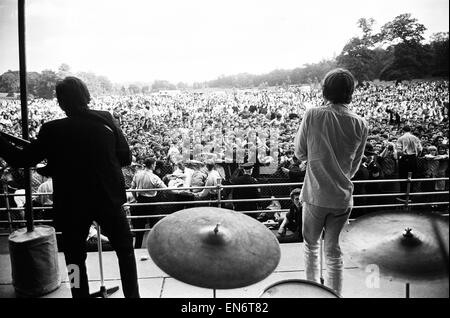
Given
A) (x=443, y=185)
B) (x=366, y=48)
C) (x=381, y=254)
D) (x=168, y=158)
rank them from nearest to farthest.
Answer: (x=381, y=254)
(x=366, y=48)
(x=443, y=185)
(x=168, y=158)

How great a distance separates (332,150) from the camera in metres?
2.30

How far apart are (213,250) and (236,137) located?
11.3 meters

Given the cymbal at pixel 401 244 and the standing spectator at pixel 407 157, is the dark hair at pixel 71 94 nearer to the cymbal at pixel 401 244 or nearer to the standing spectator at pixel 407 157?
the cymbal at pixel 401 244

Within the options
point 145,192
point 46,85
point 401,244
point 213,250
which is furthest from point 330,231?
point 46,85

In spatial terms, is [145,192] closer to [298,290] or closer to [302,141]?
[302,141]

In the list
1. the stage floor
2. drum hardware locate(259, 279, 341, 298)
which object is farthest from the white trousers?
drum hardware locate(259, 279, 341, 298)

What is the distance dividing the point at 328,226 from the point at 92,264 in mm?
2469

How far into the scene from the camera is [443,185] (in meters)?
7.35

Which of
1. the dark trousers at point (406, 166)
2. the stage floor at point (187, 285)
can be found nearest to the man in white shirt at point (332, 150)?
the stage floor at point (187, 285)

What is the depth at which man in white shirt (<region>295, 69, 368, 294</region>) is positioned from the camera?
7.51 ft

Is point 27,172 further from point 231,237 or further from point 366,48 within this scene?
point 366,48

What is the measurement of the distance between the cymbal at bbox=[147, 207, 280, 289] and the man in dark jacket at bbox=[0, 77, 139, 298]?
637mm

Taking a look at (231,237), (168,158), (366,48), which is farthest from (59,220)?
(168,158)

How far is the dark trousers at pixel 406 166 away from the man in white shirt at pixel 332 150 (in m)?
5.83
